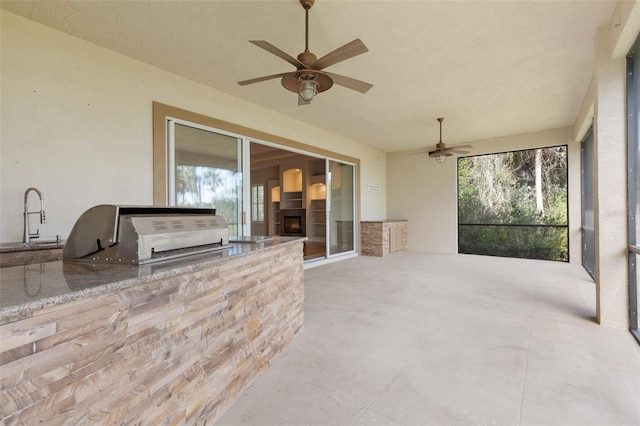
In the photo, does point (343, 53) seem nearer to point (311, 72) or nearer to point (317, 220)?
point (311, 72)

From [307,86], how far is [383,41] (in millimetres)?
1143

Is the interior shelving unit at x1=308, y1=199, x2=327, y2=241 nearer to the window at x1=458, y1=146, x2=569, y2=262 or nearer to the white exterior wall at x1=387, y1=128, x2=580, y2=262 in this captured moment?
the white exterior wall at x1=387, y1=128, x2=580, y2=262

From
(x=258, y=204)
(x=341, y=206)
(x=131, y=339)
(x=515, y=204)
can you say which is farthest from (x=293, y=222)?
(x=131, y=339)

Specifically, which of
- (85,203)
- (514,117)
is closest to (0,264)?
(85,203)

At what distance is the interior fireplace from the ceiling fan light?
615cm

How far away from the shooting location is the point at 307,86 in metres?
2.41

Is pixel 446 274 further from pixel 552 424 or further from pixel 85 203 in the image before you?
pixel 85 203

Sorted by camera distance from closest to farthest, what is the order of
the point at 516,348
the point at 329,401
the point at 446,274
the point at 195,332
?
the point at 195,332, the point at 329,401, the point at 516,348, the point at 446,274

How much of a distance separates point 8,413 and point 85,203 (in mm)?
2624

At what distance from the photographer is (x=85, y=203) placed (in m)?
2.89

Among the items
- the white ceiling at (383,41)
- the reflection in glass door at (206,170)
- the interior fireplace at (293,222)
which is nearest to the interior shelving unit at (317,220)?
the interior fireplace at (293,222)

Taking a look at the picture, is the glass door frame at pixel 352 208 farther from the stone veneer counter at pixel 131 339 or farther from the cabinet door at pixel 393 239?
the stone veneer counter at pixel 131 339

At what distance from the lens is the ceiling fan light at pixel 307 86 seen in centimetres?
240

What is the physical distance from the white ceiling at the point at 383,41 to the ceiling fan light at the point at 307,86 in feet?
2.09
